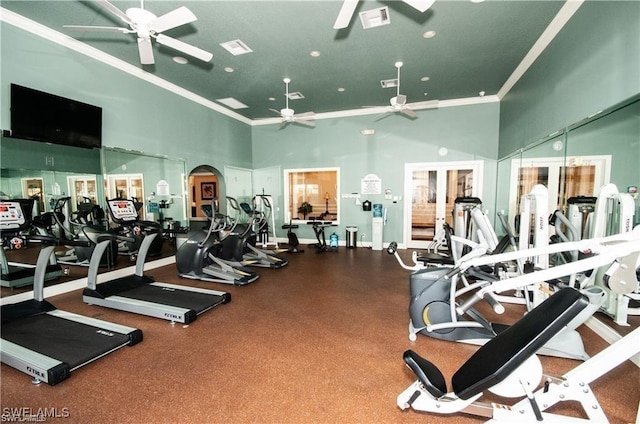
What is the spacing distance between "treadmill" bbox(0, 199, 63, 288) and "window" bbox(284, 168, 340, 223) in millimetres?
5401

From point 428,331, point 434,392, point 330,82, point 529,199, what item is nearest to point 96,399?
point 434,392

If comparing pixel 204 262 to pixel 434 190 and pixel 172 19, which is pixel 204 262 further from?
pixel 434 190

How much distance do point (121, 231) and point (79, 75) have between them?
2.53 meters

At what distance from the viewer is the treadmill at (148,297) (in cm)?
317

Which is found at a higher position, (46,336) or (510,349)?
(510,349)

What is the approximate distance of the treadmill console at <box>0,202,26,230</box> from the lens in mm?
3034

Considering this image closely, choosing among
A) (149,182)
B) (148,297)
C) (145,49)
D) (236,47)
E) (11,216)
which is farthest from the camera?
(149,182)

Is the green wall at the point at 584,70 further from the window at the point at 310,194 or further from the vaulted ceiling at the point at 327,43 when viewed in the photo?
the window at the point at 310,194

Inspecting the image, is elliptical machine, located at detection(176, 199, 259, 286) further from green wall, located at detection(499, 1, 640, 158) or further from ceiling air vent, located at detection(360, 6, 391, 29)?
green wall, located at detection(499, 1, 640, 158)

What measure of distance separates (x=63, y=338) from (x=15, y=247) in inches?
42.4

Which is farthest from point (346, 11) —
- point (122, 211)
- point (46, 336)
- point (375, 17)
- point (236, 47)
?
point (122, 211)

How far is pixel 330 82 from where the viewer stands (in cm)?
567

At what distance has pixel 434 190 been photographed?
7.20 metres

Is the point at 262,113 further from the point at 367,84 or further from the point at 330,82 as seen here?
the point at 367,84
